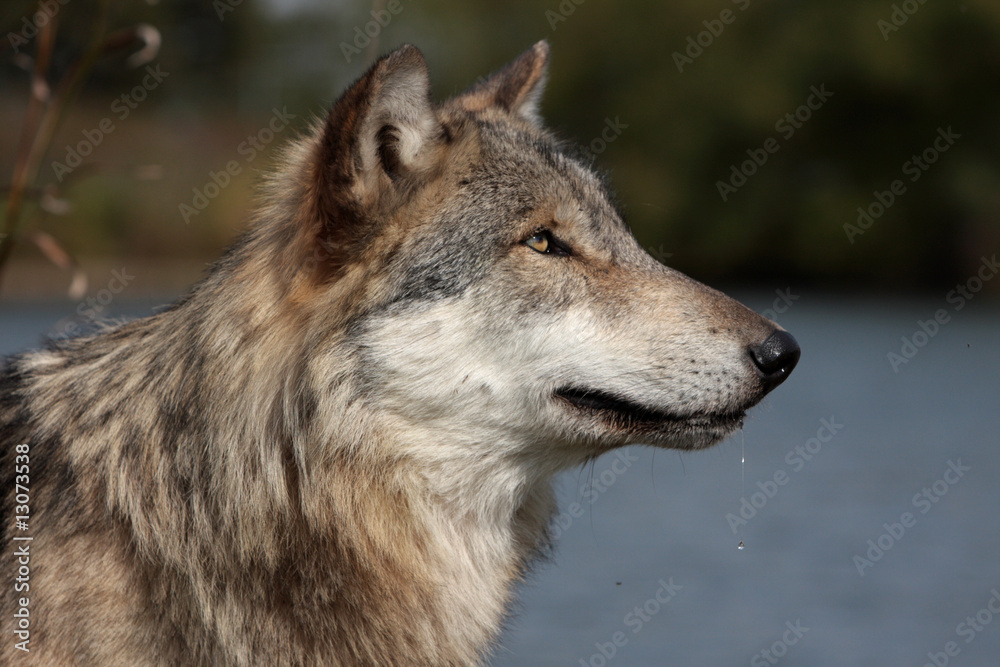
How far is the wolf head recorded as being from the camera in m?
3.15

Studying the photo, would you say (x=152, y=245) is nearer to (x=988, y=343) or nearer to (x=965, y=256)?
(x=988, y=343)

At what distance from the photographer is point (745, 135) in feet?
99.1

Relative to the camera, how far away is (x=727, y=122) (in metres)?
30.3

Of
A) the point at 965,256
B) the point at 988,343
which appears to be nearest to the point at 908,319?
the point at 988,343

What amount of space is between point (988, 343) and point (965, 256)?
8853 mm
